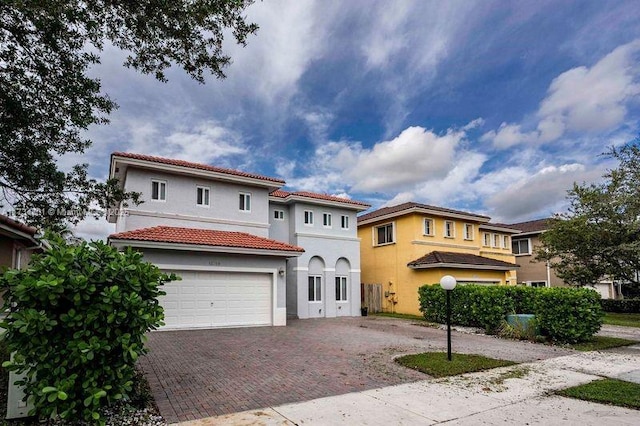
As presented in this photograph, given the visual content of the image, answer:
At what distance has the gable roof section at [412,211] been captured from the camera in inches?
909

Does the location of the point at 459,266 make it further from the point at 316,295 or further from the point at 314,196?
the point at 314,196

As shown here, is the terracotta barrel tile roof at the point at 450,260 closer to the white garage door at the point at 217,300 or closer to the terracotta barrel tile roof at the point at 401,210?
the terracotta barrel tile roof at the point at 401,210

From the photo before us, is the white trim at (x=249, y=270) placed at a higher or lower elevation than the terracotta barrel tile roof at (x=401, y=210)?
lower

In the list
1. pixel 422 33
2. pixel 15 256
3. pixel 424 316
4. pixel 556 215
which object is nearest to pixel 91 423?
pixel 15 256

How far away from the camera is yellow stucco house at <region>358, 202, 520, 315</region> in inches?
878

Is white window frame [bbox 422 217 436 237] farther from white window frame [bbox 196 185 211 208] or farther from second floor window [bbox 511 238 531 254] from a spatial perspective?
white window frame [bbox 196 185 211 208]

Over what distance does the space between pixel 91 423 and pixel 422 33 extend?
12.3 metres

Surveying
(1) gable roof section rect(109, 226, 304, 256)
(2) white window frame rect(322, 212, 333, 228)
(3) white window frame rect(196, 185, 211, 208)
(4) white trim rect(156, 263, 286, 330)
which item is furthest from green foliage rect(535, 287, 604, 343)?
(3) white window frame rect(196, 185, 211, 208)

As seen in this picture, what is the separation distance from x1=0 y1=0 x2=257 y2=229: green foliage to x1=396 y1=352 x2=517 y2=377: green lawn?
7.92m

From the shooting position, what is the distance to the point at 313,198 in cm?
2102

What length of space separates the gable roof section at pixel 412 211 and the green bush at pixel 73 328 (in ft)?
63.6

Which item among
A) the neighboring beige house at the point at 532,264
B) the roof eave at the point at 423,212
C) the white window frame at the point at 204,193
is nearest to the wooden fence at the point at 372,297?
the roof eave at the point at 423,212

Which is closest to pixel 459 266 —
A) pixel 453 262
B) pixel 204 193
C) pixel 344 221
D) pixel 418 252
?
pixel 453 262

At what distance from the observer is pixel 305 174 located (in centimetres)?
2211
